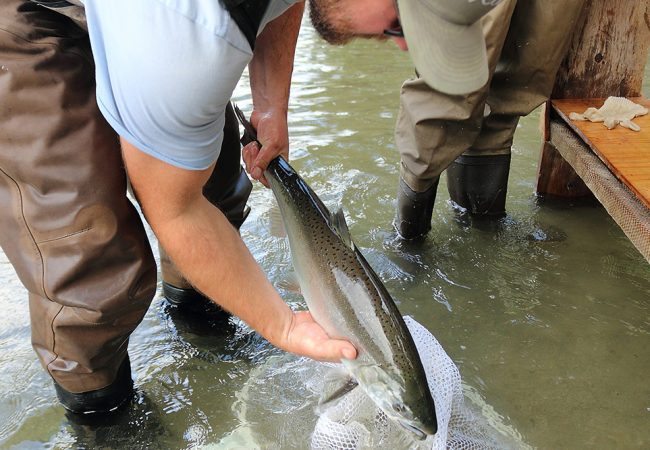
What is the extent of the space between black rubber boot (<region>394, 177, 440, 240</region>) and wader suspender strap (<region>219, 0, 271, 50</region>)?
193 cm

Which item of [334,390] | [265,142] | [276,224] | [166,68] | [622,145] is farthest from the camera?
[622,145]

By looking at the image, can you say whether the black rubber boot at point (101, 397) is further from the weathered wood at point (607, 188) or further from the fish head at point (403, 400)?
the weathered wood at point (607, 188)

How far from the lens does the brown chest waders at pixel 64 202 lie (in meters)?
1.72

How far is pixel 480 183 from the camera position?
3.52 meters

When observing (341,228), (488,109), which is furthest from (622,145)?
(341,228)

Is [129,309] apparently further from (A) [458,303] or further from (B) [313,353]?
(A) [458,303]

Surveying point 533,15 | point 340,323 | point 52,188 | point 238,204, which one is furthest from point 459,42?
point 533,15

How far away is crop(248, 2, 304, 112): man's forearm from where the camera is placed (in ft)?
7.59

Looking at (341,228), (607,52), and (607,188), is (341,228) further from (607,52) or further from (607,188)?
(607,52)

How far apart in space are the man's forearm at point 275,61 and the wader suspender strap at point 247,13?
818 millimetres

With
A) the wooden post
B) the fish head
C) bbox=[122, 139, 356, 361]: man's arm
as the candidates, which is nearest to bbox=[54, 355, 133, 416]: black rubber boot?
bbox=[122, 139, 356, 361]: man's arm

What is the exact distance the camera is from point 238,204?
2.74 m

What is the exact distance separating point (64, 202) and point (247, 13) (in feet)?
2.62

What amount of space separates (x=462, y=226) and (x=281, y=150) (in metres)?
1.57
